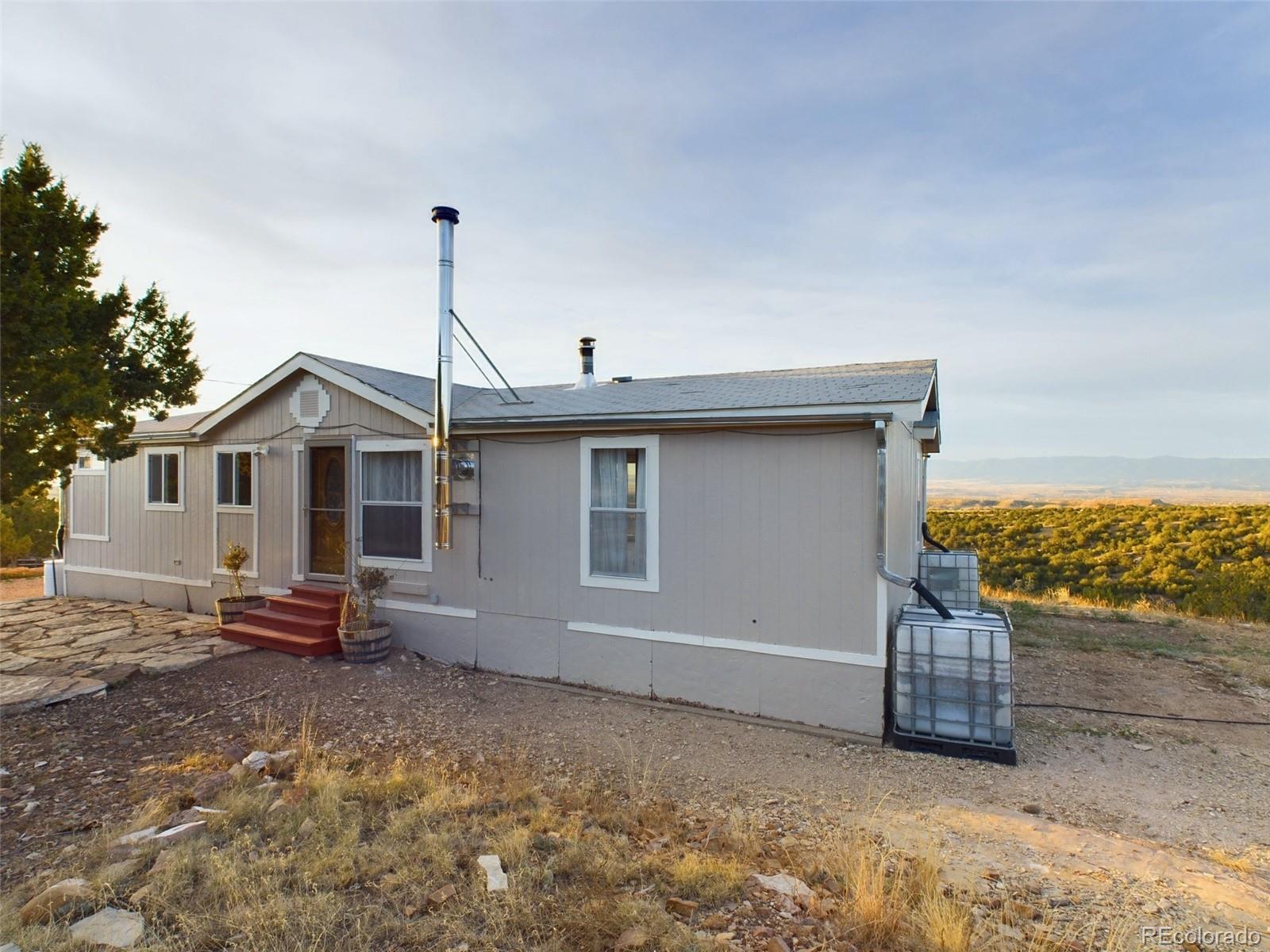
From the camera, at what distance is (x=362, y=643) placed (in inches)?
268

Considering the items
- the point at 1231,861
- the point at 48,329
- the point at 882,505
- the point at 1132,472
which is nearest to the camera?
the point at 1231,861

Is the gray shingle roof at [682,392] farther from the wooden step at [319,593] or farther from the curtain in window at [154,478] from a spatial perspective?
the curtain in window at [154,478]

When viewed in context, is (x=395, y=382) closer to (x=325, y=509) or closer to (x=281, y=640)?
(x=325, y=509)

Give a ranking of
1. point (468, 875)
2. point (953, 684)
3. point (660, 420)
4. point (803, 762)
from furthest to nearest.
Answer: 1. point (660, 420)
2. point (953, 684)
3. point (803, 762)
4. point (468, 875)

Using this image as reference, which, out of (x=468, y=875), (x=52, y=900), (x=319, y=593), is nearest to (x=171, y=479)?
(x=319, y=593)

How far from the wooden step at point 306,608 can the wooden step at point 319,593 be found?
1.5 inches

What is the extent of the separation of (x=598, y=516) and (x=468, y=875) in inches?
146

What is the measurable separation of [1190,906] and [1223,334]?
85.3 ft

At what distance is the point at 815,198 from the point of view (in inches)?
462

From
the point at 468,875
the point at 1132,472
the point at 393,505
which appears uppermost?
the point at 1132,472

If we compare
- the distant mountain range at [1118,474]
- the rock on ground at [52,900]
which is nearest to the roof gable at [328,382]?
the rock on ground at [52,900]

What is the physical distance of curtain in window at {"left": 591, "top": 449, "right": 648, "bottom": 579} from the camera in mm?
6203

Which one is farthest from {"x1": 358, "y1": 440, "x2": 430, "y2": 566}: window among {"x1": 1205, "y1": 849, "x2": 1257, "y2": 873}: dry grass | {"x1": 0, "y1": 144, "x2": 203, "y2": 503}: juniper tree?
{"x1": 1205, "y1": 849, "x2": 1257, "y2": 873}: dry grass

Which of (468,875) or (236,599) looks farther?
(236,599)
